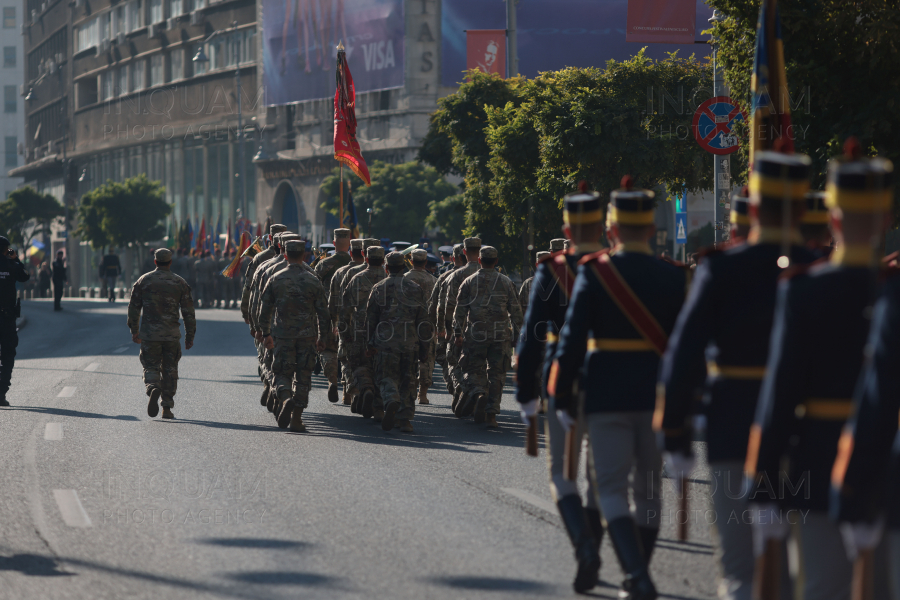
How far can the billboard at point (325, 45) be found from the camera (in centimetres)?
6100

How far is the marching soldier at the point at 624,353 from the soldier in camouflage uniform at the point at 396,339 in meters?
6.73

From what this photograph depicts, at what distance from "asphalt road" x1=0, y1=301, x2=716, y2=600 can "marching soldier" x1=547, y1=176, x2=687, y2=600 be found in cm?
66

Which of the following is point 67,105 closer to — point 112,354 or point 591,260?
point 112,354

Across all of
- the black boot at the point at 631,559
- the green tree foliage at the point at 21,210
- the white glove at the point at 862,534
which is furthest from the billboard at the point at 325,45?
the white glove at the point at 862,534

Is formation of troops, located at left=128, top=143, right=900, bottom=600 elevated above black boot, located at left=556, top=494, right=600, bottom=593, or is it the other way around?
formation of troops, located at left=128, top=143, right=900, bottom=600

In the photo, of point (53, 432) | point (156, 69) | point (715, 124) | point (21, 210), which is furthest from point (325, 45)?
point (53, 432)


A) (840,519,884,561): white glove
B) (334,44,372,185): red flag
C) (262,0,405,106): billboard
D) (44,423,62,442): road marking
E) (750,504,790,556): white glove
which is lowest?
(44,423,62,442): road marking

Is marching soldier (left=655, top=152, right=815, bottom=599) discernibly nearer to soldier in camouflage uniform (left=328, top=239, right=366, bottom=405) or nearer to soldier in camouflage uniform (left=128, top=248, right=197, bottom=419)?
soldier in camouflage uniform (left=128, top=248, right=197, bottom=419)

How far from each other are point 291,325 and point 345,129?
12221 mm

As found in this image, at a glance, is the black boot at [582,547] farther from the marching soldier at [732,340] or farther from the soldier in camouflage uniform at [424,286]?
the soldier in camouflage uniform at [424,286]

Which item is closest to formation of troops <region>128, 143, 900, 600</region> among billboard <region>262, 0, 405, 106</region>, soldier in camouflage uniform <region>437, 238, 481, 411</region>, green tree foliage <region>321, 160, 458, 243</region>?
soldier in camouflage uniform <region>437, 238, 481, 411</region>

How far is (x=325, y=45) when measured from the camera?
64000 mm

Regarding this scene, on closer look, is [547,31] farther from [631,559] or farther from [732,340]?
[732,340]

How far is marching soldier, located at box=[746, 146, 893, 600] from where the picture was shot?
11.7 feet
